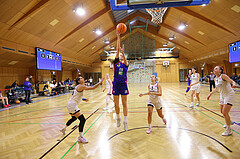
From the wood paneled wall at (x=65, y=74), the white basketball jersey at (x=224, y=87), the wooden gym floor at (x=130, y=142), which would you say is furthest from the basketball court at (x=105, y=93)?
the white basketball jersey at (x=224, y=87)

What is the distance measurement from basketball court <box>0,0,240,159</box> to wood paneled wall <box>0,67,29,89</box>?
0.30ft

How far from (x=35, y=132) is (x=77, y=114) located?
174cm

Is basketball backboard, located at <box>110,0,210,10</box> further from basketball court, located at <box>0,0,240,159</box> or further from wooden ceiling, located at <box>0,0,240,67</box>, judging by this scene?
wooden ceiling, located at <box>0,0,240,67</box>

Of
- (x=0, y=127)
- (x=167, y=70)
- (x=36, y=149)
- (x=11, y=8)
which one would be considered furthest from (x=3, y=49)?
(x=167, y=70)

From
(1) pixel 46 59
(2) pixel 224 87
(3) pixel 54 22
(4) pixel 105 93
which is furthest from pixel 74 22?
(2) pixel 224 87

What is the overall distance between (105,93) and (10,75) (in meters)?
9.56

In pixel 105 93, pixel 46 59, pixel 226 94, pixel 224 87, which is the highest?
pixel 46 59

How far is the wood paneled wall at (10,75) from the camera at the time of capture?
472 inches

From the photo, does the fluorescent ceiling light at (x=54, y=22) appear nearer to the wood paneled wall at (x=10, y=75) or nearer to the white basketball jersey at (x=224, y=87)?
the wood paneled wall at (x=10, y=75)

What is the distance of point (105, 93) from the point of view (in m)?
13.2

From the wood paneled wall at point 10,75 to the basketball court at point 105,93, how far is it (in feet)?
0.30

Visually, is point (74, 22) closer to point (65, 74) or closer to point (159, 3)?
point (159, 3)

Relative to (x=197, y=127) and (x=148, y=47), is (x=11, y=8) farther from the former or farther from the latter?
(x=148, y=47)

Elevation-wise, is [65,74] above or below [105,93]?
above
